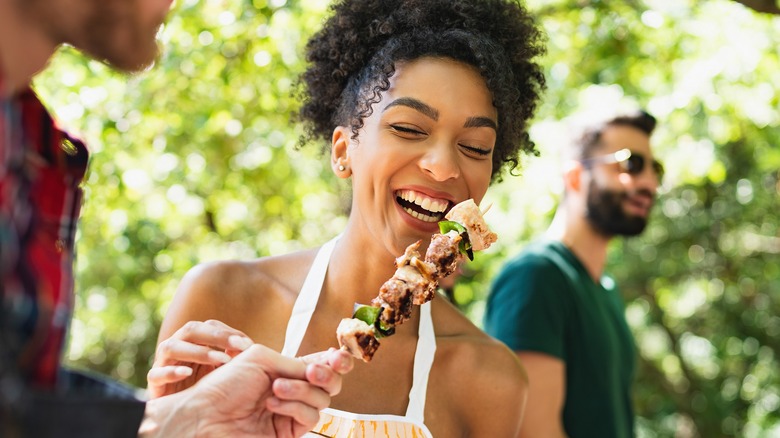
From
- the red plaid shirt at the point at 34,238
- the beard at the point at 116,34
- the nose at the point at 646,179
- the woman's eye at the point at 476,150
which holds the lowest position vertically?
the nose at the point at 646,179

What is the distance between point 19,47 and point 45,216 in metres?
0.30

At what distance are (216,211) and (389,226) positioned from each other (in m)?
5.88

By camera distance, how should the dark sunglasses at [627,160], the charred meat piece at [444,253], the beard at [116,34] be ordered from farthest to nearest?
the dark sunglasses at [627,160]
the charred meat piece at [444,253]
the beard at [116,34]

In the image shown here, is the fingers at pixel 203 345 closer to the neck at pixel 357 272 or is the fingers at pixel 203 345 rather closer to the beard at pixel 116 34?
the neck at pixel 357 272

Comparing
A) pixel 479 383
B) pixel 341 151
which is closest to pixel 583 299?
pixel 479 383

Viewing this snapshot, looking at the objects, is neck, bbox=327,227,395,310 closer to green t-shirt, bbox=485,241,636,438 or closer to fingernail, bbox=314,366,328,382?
fingernail, bbox=314,366,328,382

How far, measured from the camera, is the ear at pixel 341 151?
127 inches

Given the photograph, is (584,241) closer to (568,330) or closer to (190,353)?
(568,330)

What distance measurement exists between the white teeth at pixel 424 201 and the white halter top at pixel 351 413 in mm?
514

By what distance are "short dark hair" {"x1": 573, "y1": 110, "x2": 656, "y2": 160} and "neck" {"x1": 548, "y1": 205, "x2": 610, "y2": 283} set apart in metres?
0.45

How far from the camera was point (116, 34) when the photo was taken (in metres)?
1.63

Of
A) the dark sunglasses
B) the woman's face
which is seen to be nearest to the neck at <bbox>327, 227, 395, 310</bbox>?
the woman's face

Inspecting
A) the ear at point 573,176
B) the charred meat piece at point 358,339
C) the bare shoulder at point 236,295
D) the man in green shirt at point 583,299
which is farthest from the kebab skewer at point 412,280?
the ear at point 573,176

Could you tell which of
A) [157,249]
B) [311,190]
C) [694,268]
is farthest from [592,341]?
[694,268]
